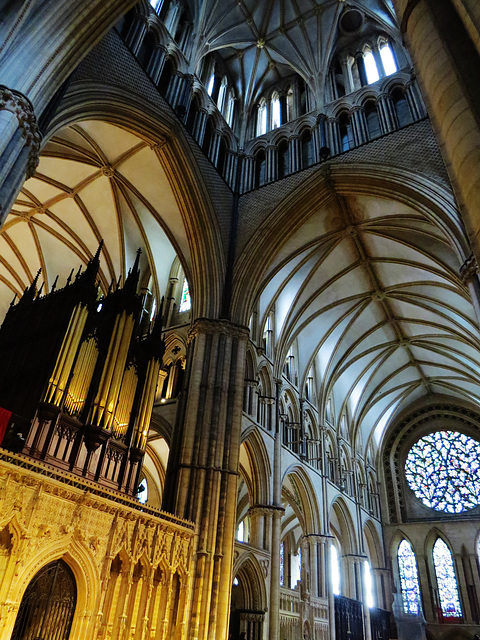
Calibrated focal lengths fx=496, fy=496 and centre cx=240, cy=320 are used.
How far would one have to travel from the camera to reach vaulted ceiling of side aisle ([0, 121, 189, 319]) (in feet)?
44.1

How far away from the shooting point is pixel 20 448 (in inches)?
318

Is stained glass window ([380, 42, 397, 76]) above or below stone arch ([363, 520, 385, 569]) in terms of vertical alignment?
above

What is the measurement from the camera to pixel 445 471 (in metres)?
24.4

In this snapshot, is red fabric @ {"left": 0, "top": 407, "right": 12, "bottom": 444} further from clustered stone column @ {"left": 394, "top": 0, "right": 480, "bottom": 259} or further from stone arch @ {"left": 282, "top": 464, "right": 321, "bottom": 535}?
stone arch @ {"left": 282, "top": 464, "right": 321, "bottom": 535}

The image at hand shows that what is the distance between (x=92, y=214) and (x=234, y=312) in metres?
5.69

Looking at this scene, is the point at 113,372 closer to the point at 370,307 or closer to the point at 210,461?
the point at 210,461

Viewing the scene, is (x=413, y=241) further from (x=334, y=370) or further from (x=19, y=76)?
(x=19, y=76)

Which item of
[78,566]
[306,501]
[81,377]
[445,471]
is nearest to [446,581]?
[445,471]

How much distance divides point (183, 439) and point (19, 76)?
7.85m

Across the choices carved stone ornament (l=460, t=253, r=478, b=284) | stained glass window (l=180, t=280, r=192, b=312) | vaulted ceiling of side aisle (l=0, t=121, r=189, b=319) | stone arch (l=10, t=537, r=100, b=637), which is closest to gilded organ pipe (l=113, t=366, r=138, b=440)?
stone arch (l=10, t=537, r=100, b=637)

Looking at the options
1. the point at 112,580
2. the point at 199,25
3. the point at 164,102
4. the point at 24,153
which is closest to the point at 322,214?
the point at 164,102

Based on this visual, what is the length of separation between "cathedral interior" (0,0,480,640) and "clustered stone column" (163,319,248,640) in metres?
0.05

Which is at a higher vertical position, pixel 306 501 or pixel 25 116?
pixel 25 116

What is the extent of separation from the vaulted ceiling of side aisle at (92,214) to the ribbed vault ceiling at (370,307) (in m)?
3.93
